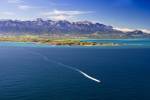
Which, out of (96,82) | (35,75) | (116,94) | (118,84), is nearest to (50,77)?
(35,75)

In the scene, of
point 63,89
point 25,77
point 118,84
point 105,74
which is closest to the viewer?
point 63,89

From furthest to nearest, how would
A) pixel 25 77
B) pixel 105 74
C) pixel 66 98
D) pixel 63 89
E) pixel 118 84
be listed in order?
pixel 105 74, pixel 25 77, pixel 118 84, pixel 63 89, pixel 66 98

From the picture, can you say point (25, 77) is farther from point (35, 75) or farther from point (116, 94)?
point (116, 94)

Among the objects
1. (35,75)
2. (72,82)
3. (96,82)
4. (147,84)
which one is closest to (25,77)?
(35,75)

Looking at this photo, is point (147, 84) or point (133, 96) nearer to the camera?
point (133, 96)

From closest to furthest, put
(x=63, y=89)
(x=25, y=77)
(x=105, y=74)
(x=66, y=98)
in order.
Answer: (x=66, y=98)
(x=63, y=89)
(x=25, y=77)
(x=105, y=74)

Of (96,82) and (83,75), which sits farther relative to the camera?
(83,75)

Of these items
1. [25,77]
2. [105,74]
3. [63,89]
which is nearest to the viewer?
[63,89]

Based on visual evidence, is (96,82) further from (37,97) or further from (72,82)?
(37,97)

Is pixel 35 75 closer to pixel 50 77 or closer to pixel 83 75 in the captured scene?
pixel 50 77
